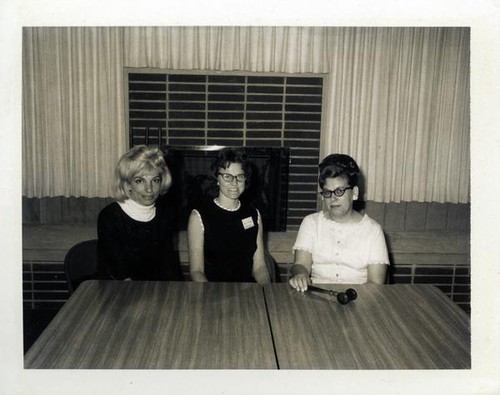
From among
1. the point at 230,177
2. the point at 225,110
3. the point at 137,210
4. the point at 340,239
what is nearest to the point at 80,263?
the point at 137,210

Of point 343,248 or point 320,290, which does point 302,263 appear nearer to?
point 343,248

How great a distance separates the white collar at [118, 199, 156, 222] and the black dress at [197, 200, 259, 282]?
0.24 metres

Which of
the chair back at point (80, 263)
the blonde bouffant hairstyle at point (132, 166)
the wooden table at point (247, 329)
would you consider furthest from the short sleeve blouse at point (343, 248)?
the chair back at point (80, 263)

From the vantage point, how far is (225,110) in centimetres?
365

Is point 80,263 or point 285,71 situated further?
point 285,71

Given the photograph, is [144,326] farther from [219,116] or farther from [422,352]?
[219,116]

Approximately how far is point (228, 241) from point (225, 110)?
5.17 feet

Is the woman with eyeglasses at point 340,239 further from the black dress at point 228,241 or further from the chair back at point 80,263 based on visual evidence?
the chair back at point 80,263

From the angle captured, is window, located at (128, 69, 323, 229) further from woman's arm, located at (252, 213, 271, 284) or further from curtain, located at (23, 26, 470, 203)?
woman's arm, located at (252, 213, 271, 284)

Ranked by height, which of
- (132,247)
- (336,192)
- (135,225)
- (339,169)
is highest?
(339,169)

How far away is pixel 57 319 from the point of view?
5.22 feet

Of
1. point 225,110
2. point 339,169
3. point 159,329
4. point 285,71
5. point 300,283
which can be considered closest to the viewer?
point 159,329
